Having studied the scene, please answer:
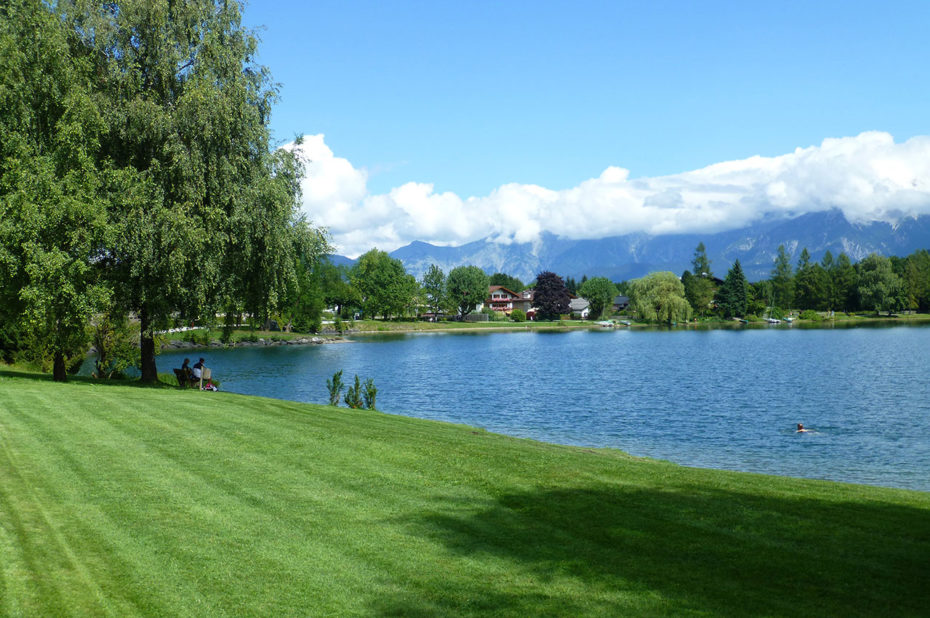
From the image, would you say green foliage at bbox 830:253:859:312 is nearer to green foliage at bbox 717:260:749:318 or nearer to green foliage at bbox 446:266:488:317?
green foliage at bbox 717:260:749:318

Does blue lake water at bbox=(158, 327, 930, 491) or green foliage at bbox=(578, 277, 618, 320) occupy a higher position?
green foliage at bbox=(578, 277, 618, 320)

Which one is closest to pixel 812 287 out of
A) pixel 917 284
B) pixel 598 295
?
pixel 917 284

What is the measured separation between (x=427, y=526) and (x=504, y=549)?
4.52 ft

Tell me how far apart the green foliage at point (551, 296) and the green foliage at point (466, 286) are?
44.8 ft

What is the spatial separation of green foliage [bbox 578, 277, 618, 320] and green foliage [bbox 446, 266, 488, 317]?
121 feet

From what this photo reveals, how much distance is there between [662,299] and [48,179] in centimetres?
12975

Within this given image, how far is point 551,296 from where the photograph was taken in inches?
6644

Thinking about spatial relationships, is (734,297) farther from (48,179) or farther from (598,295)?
(48,179)

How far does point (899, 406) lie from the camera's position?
34656 millimetres

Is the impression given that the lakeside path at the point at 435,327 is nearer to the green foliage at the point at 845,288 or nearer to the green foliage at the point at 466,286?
the green foliage at the point at 845,288

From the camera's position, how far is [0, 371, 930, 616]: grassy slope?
712 cm

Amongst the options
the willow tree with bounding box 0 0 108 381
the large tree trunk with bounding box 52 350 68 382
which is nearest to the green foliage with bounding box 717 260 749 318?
the large tree trunk with bounding box 52 350 68 382

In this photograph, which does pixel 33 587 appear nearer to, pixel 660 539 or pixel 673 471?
pixel 660 539

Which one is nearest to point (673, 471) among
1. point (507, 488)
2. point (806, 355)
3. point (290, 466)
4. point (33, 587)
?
point (507, 488)
